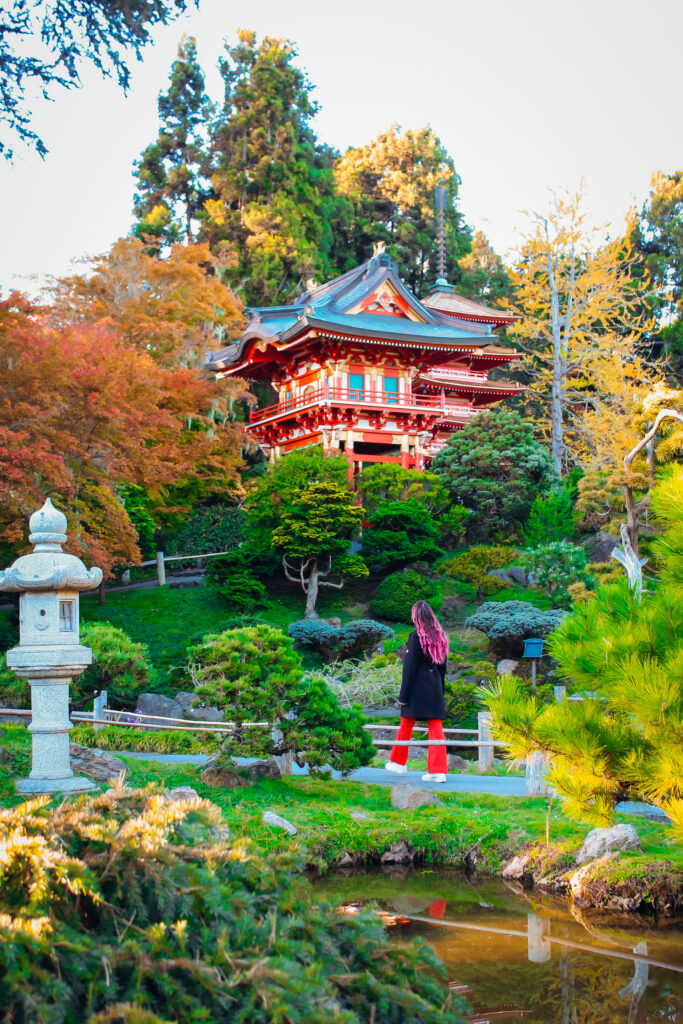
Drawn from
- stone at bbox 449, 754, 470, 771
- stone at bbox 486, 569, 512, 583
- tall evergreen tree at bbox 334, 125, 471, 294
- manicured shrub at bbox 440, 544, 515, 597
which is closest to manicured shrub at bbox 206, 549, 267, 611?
manicured shrub at bbox 440, 544, 515, 597

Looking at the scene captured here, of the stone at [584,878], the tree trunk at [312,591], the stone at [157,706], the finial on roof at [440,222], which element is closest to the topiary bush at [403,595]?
the tree trunk at [312,591]

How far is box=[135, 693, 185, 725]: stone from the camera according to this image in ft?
47.0

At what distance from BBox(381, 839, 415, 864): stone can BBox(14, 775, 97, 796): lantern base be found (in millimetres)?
2313

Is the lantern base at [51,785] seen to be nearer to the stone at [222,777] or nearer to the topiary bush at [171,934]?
the stone at [222,777]

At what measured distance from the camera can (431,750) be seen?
321 inches

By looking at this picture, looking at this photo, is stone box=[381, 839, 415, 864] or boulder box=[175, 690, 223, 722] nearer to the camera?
stone box=[381, 839, 415, 864]

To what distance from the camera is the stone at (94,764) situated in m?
7.85

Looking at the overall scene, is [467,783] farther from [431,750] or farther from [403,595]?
[403,595]

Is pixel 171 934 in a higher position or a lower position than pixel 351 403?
lower

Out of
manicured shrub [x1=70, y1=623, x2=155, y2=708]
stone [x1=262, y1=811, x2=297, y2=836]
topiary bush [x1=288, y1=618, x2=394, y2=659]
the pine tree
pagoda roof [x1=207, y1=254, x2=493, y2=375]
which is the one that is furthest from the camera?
pagoda roof [x1=207, y1=254, x2=493, y2=375]

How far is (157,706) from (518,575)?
9001mm

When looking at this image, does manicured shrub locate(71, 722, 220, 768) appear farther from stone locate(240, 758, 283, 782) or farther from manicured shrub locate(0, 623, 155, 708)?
stone locate(240, 758, 283, 782)

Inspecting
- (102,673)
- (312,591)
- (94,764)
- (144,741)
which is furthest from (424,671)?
(312,591)

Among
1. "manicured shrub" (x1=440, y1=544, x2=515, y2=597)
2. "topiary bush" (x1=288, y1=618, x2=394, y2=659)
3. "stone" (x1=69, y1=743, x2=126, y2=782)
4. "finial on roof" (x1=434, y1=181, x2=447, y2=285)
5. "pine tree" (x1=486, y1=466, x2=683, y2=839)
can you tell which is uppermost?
"finial on roof" (x1=434, y1=181, x2=447, y2=285)
